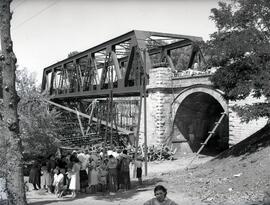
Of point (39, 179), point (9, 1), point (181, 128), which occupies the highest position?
point (9, 1)

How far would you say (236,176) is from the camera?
11.2m

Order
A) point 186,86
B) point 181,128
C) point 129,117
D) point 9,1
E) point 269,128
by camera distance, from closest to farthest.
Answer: point 9,1
point 269,128
point 186,86
point 181,128
point 129,117

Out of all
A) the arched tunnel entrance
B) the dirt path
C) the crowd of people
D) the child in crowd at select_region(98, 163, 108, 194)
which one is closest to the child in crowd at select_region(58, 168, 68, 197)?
the crowd of people

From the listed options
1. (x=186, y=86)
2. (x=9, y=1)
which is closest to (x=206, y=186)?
(x=9, y=1)

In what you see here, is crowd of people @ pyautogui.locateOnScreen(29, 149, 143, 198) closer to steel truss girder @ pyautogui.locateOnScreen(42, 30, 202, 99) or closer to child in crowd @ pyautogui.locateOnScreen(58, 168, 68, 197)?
child in crowd @ pyautogui.locateOnScreen(58, 168, 68, 197)

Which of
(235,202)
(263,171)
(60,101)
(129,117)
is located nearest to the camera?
(235,202)


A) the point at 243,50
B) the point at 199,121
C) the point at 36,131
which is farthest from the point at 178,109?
the point at 243,50

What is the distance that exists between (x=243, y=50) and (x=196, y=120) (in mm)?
11823

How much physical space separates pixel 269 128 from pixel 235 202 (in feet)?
21.0

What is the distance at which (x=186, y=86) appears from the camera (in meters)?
20.2

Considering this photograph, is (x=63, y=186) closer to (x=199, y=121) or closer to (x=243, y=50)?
(x=243, y=50)

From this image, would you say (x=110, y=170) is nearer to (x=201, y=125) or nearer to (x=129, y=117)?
(x=201, y=125)

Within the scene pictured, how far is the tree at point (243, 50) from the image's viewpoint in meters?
11.3

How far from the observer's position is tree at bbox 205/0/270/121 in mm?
11297
